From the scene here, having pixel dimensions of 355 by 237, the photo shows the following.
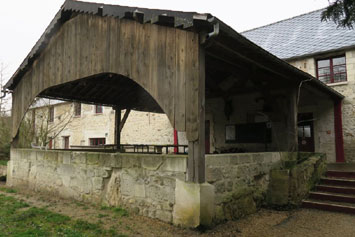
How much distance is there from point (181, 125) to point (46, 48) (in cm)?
473

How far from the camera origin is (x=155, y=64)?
4410 mm

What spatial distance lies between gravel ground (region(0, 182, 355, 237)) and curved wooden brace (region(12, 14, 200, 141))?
1392 mm

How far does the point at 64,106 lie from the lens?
1834 cm

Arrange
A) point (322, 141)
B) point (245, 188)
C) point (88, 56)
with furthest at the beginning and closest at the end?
point (322, 141)
point (88, 56)
point (245, 188)

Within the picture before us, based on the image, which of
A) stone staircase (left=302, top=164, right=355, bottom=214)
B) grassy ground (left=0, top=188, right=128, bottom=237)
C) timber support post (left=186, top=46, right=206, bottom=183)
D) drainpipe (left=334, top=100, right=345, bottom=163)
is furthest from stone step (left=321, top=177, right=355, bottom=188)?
grassy ground (left=0, top=188, right=128, bottom=237)

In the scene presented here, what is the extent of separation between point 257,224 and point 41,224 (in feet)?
11.0

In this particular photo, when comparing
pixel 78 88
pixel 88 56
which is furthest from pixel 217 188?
pixel 78 88

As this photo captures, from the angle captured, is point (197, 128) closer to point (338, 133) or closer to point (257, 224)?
point (257, 224)

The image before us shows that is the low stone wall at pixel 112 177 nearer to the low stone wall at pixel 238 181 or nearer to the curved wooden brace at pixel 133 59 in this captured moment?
the low stone wall at pixel 238 181

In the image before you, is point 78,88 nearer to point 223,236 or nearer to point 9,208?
point 9,208

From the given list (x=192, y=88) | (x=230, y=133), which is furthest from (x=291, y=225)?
(x=230, y=133)

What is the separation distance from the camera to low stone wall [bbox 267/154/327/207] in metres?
5.23

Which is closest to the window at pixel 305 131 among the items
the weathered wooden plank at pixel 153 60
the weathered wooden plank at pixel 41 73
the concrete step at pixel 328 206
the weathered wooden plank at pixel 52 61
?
the concrete step at pixel 328 206

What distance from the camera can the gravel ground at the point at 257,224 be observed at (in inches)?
150
